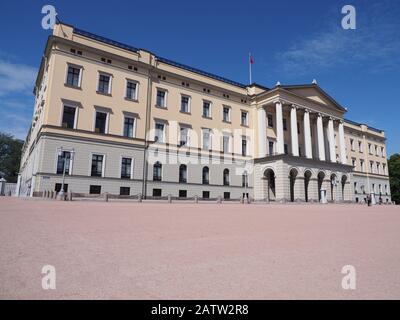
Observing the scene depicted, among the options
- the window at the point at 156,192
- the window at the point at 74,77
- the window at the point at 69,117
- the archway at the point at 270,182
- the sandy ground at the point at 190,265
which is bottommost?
the sandy ground at the point at 190,265

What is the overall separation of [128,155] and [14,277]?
96.5ft

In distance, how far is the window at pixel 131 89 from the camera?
33.8 meters

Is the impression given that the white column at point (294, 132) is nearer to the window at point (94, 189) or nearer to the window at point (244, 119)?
the window at point (244, 119)

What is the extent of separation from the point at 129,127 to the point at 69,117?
671 cm

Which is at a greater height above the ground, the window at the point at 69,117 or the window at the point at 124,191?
the window at the point at 69,117

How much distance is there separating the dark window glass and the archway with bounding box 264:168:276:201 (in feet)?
92.6

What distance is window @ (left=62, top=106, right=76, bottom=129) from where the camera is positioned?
96.2 ft

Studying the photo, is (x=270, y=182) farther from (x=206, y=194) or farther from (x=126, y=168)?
(x=126, y=168)

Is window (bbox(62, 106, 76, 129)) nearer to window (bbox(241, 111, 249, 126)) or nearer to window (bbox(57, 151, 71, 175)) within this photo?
window (bbox(57, 151, 71, 175))

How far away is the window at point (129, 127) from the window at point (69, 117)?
5.80 m

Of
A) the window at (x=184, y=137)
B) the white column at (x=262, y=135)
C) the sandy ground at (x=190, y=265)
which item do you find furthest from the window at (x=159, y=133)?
the sandy ground at (x=190, y=265)

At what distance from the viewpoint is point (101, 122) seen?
31641mm
